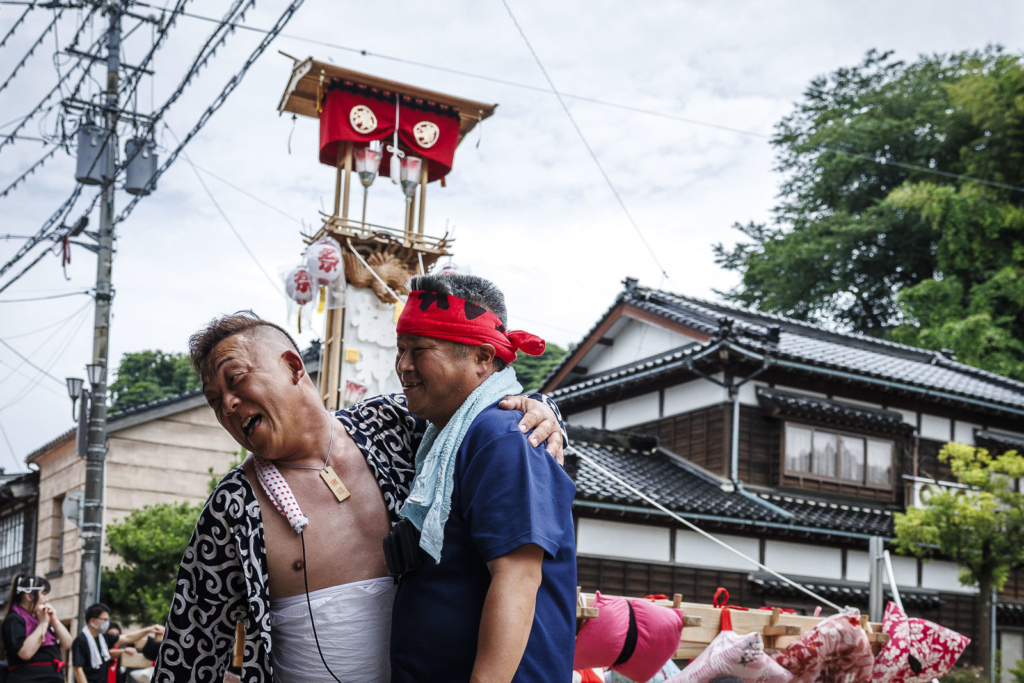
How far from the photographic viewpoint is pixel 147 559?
15172 millimetres

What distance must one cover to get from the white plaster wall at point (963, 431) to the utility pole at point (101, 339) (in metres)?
16.8

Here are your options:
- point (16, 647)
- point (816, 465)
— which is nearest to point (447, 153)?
point (16, 647)

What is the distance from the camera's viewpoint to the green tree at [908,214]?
30641 mm

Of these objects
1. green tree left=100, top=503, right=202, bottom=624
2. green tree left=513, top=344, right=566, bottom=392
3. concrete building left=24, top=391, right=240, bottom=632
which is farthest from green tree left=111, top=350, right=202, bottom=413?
green tree left=100, top=503, right=202, bottom=624

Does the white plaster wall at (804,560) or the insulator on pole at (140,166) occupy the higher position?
the insulator on pole at (140,166)

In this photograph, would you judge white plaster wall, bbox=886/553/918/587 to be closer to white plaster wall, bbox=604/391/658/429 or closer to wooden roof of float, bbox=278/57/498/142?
white plaster wall, bbox=604/391/658/429

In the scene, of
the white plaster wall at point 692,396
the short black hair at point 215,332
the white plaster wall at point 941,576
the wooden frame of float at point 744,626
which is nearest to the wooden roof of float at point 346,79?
the wooden frame of float at point 744,626

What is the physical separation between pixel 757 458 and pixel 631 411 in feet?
10.5

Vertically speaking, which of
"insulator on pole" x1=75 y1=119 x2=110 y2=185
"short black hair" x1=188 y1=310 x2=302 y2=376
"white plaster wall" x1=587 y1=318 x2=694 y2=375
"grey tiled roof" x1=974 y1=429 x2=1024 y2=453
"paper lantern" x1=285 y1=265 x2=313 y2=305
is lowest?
"short black hair" x1=188 y1=310 x2=302 y2=376

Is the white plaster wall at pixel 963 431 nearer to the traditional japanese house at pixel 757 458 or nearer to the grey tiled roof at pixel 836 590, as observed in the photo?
the traditional japanese house at pixel 757 458

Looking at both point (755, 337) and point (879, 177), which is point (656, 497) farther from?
point (879, 177)

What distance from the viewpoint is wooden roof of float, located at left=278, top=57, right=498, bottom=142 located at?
10.3 metres

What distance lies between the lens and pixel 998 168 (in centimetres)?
3316

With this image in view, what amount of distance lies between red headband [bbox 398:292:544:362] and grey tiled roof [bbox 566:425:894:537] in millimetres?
11579
